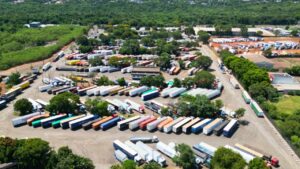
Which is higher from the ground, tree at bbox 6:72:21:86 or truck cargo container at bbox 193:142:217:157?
tree at bbox 6:72:21:86

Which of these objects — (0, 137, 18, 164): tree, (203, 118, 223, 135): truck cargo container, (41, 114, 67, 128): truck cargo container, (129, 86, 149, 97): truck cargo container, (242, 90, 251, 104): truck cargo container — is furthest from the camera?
(129, 86, 149, 97): truck cargo container

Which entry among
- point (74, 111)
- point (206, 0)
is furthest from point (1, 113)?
point (206, 0)

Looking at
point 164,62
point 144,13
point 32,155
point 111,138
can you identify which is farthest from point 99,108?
point 144,13

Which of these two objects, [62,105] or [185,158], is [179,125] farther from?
[62,105]

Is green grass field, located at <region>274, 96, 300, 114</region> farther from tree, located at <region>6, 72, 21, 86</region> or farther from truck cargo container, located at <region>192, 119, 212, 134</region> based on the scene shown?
tree, located at <region>6, 72, 21, 86</region>

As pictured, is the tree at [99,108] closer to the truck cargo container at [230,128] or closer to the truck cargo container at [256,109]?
the truck cargo container at [230,128]

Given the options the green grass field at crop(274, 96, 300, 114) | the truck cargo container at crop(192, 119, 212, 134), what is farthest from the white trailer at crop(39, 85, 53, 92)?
the green grass field at crop(274, 96, 300, 114)
